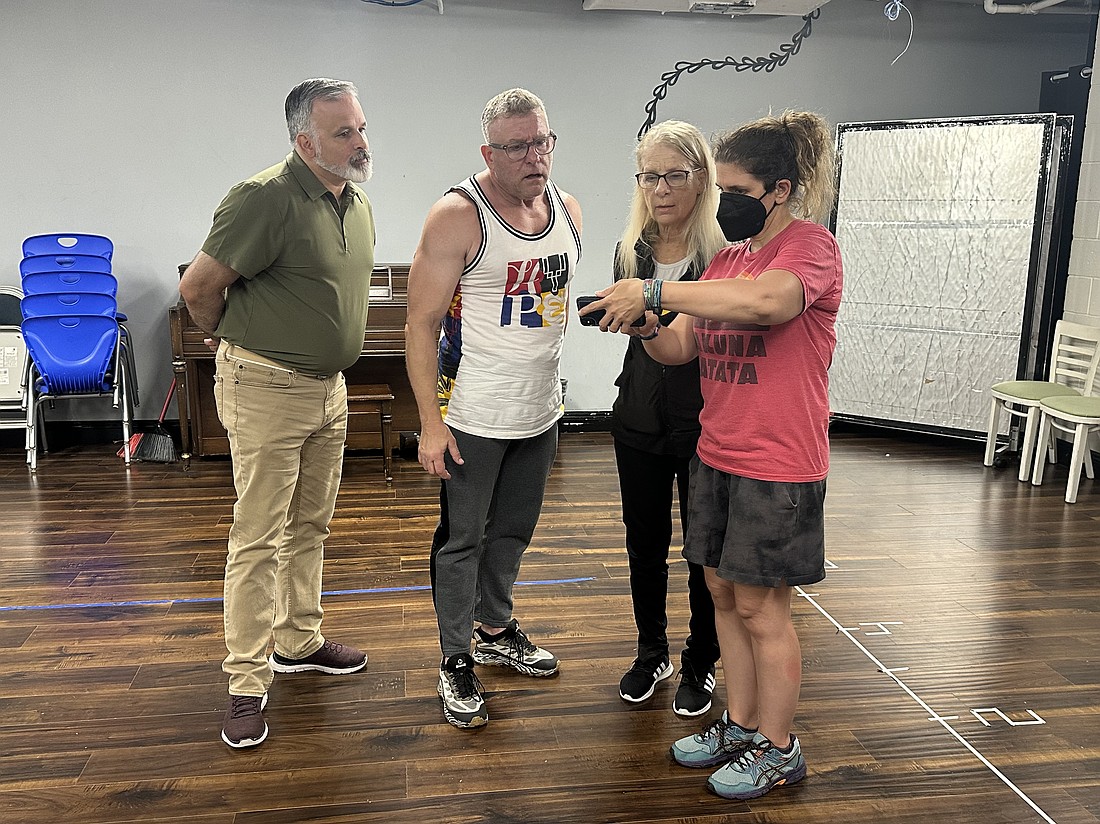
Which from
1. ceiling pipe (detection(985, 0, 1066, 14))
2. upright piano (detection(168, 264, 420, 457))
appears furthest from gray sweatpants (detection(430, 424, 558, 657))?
ceiling pipe (detection(985, 0, 1066, 14))

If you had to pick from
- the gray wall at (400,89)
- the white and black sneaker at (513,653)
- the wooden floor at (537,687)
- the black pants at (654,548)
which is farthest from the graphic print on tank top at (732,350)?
the gray wall at (400,89)

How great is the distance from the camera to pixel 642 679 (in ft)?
8.82

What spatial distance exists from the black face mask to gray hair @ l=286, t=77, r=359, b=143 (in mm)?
1003

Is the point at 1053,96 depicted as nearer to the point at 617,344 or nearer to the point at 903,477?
the point at 903,477

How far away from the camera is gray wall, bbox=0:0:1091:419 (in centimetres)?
533

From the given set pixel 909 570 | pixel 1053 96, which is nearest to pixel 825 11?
pixel 1053 96

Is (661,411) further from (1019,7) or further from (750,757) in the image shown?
(1019,7)

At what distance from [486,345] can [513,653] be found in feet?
3.24

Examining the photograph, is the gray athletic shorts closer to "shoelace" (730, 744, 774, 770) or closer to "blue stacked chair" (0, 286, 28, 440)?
"shoelace" (730, 744, 774, 770)

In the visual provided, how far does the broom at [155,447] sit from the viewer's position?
516 centimetres

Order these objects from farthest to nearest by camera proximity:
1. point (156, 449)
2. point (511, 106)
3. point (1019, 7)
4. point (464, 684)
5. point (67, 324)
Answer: point (1019, 7) < point (156, 449) < point (67, 324) < point (464, 684) < point (511, 106)

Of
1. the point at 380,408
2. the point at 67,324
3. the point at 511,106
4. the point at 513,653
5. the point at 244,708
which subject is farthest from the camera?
the point at 67,324

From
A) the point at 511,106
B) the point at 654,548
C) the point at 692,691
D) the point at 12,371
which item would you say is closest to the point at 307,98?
the point at 511,106

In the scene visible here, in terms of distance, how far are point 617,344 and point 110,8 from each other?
3420 mm
